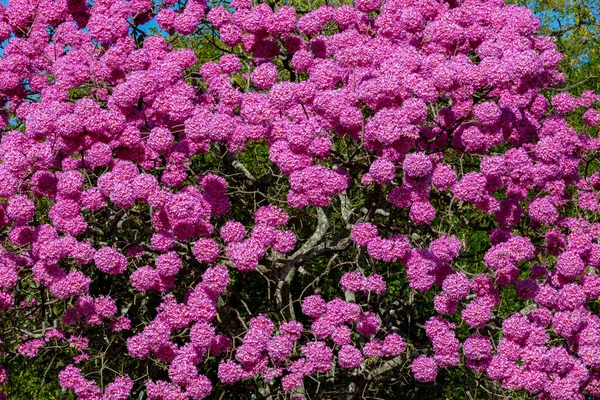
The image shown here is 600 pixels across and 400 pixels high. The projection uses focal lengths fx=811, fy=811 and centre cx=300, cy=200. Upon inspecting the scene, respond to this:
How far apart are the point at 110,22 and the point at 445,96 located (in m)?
3.15

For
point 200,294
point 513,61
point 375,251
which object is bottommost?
point 200,294

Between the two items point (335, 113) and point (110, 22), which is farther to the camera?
point (110, 22)

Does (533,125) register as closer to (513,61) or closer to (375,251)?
(513,61)

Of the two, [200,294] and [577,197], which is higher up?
[577,197]

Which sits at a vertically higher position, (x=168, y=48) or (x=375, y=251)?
(x=168, y=48)

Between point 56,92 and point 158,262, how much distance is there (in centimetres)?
184

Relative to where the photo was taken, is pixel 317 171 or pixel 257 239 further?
pixel 257 239

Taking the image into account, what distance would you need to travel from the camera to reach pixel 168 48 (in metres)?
7.59

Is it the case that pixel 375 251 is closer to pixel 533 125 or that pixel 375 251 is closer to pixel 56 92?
pixel 533 125

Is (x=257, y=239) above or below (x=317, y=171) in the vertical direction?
below

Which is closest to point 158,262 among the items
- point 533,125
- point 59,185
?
point 59,185

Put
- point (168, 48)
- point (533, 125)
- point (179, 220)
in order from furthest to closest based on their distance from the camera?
point (168, 48)
point (533, 125)
point (179, 220)

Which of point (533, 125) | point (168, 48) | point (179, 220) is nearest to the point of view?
point (179, 220)

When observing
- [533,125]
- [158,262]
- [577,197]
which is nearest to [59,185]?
[158,262]
